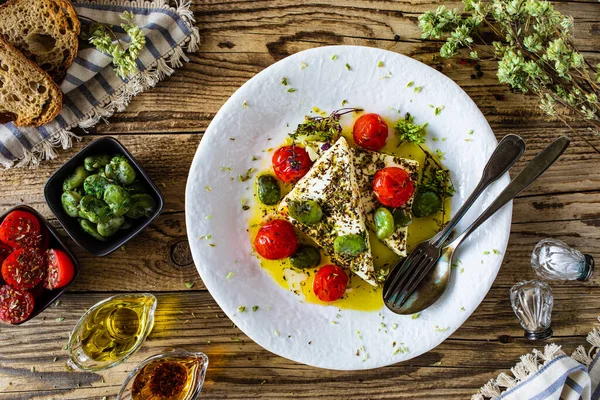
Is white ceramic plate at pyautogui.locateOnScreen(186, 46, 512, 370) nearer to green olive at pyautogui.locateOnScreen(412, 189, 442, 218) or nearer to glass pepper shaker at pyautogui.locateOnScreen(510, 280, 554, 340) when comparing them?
green olive at pyautogui.locateOnScreen(412, 189, 442, 218)

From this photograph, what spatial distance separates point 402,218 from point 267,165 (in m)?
0.83

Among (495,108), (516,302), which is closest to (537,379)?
(516,302)

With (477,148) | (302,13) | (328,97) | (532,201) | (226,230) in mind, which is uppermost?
(302,13)

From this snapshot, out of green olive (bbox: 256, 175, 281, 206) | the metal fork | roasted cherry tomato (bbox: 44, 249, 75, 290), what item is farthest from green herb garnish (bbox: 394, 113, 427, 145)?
roasted cherry tomato (bbox: 44, 249, 75, 290)

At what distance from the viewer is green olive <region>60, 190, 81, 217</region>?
104 inches

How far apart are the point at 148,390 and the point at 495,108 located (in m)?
2.69

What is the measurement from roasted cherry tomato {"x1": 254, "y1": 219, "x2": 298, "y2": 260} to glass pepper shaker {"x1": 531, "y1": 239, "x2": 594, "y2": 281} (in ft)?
4.98

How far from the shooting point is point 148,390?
293 centimetres

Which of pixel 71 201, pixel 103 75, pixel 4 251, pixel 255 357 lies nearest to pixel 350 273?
pixel 255 357

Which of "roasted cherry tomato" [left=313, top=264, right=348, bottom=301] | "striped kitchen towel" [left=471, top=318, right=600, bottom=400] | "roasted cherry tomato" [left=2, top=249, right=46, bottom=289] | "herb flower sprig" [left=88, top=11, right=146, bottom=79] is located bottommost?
"striped kitchen towel" [left=471, top=318, right=600, bottom=400]

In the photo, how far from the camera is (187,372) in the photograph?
295 centimetres

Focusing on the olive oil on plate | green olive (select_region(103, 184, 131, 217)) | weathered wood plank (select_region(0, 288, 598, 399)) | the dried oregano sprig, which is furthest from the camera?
weathered wood plank (select_region(0, 288, 598, 399))

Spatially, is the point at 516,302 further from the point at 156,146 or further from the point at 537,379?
the point at 156,146

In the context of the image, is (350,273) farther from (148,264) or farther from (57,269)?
(57,269)
